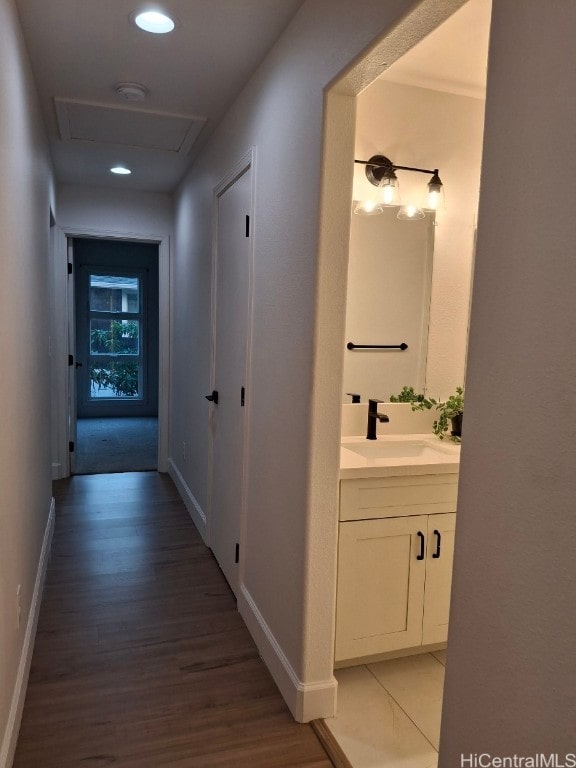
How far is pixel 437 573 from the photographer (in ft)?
7.55

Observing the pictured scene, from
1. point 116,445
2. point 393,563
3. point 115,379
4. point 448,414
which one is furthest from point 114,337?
point 393,563

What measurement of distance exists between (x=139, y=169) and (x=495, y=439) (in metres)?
3.86

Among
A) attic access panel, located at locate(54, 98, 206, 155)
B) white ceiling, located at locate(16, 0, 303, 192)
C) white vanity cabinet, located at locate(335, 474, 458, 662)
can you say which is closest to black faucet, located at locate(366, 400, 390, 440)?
white vanity cabinet, located at locate(335, 474, 458, 662)

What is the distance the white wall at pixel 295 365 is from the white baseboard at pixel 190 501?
1012 mm

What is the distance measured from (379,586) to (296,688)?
0.48 meters

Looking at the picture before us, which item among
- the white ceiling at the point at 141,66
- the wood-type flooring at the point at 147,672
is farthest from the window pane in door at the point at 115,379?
the wood-type flooring at the point at 147,672

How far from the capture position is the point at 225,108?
2.98 meters

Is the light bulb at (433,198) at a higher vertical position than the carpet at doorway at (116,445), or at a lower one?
higher

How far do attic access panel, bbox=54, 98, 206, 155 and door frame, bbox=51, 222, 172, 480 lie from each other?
1.30 m

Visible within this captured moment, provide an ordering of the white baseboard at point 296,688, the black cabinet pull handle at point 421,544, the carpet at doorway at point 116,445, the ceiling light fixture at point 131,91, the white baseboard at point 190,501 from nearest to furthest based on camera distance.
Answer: the white baseboard at point 296,688, the black cabinet pull handle at point 421,544, the ceiling light fixture at point 131,91, the white baseboard at point 190,501, the carpet at doorway at point 116,445

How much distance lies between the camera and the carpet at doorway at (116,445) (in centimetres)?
541

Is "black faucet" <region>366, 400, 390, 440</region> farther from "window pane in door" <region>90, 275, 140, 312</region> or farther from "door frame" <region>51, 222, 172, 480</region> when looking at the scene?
"window pane in door" <region>90, 275, 140, 312</region>

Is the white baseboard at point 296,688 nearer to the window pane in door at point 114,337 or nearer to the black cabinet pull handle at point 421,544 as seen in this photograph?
the black cabinet pull handle at point 421,544

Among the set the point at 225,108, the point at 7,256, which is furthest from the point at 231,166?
the point at 7,256
